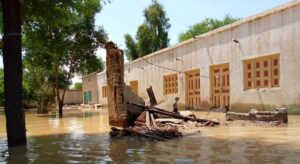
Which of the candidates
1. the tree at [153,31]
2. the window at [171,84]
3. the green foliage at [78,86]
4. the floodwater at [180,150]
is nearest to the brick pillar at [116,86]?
the floodwater at [180,150]

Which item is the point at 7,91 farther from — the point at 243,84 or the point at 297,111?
the point at 243,84

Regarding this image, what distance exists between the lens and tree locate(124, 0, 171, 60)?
170 feet

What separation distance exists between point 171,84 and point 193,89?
334 cm

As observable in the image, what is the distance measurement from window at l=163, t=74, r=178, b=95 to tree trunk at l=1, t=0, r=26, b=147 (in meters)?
19.4

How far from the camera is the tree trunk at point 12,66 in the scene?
874 cm

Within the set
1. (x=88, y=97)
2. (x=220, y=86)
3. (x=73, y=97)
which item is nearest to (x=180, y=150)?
(x=220, y=86)

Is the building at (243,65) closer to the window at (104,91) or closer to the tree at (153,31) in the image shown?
the window at (104,91)

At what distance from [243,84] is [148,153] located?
12745 millimetres

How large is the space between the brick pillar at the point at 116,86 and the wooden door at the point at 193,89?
10.3 m

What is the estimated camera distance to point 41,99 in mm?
34312

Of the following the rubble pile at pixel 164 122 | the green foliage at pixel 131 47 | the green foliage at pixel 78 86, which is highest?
the green foliage at pixel 131 47

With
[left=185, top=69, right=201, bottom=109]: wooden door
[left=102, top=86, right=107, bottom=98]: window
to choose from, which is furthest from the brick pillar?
[left=102, top=86, right=107, bottom=98]: window

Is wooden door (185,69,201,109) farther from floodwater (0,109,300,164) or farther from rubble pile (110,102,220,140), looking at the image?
floodwater (0,109,300,164)

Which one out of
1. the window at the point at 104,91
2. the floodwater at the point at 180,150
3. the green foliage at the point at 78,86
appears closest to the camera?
the floodwater at the point at 180,150
